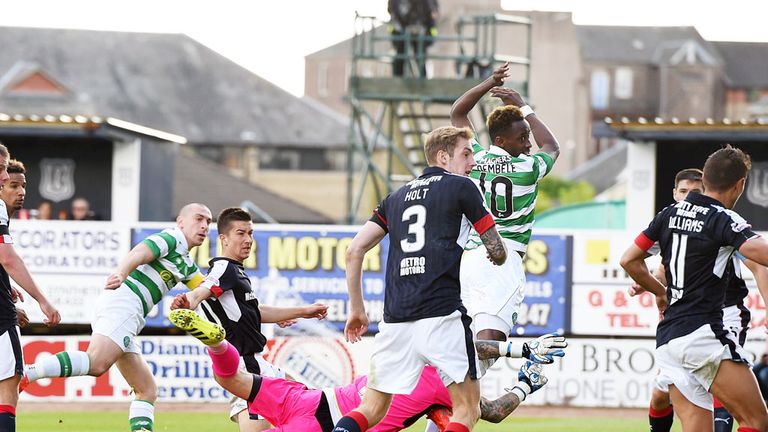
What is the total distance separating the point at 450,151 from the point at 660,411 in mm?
3035

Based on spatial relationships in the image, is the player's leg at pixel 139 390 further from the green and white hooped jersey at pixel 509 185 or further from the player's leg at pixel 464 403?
the player's leg at pixel 464 403

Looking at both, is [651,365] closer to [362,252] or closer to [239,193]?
[362,252]

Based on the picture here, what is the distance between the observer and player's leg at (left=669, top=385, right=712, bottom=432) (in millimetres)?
8867

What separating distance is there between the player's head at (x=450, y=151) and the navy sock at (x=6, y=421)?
3310 millimetres

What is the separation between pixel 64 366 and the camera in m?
→ 10.7

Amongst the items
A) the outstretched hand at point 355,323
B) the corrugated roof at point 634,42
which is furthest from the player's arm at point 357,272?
the corrugated roof at point 634,42

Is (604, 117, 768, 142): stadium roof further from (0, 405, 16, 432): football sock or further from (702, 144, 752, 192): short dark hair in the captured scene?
(0, 405, 16, 432): football sock

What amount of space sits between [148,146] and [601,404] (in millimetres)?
10147

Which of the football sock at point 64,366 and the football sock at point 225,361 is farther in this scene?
the football sock at point 64,366

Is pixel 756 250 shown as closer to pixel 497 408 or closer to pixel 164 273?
pixel 497 408

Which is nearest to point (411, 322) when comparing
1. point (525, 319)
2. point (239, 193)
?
point (525, 319)

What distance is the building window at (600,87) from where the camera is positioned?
119750 mm

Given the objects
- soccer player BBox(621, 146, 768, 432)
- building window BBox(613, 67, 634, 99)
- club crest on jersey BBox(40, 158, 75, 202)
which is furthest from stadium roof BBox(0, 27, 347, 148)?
soccer player BBox(621, 146, 768, 432)

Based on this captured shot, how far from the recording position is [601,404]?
16.9 metres
